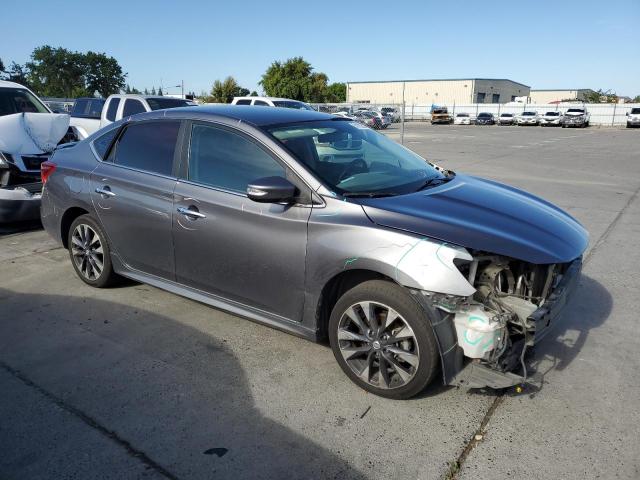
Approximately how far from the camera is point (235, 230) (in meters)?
3.57

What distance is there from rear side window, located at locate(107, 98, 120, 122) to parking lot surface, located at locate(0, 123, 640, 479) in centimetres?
884

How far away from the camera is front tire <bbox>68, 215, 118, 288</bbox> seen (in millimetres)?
4656

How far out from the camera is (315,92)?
195 ft

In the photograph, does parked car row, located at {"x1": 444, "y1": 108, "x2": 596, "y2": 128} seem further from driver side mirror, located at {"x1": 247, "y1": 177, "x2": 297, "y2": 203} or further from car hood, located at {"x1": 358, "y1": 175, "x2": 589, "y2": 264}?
driver side mirror, located at {"x1": 247, "y1": 177, "x2": 297, "y2": 203}

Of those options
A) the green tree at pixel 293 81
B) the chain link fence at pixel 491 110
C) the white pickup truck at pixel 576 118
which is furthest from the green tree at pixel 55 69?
the white pickup truck at pixel 576 118

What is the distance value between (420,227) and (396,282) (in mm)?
340

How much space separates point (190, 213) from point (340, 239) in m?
1.28

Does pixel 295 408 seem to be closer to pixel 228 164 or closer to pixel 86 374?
pixel 86 374

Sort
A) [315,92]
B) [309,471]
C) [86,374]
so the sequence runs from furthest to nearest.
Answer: [315,92] → [86,374] → [309,471]

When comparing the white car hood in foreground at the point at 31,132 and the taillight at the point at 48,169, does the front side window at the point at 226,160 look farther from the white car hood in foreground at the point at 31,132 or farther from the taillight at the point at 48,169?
the white car hood in foreground at the point at 31,132

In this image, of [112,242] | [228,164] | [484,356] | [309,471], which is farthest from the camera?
[112,242]

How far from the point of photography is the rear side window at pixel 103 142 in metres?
4.68

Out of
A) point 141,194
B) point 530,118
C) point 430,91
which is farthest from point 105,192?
point 430,91

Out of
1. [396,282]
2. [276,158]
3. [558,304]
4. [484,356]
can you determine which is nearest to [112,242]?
[276,158]
